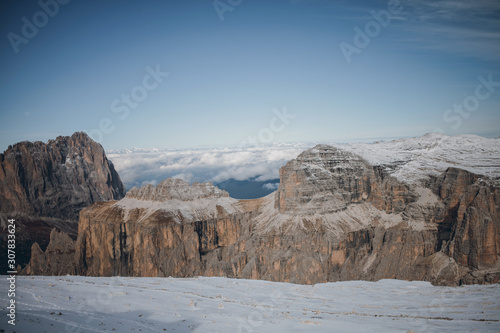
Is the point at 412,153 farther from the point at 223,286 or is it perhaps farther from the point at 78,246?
the point at 78,246

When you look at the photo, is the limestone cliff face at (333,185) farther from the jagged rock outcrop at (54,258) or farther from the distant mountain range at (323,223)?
the jagged rock outcrop at (54,258)

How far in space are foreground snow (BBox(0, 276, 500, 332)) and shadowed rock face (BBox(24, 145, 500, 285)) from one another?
38928mm

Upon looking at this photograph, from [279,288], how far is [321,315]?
16.1 meters

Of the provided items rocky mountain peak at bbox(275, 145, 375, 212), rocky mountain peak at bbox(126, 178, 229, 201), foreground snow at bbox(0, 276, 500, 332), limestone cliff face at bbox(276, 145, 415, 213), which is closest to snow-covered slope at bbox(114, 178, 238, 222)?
rocky mountain peak at bbox(126, 178, 229, 201)

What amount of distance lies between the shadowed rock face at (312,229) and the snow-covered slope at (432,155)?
516 centimetres

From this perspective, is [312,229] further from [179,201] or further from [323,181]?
[179,201]

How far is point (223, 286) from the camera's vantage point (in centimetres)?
4128

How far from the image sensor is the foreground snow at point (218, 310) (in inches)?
864

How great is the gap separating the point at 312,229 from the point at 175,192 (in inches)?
2374

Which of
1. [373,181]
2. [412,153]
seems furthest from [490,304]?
[412,153]

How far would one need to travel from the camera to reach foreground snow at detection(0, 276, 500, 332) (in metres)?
22.0

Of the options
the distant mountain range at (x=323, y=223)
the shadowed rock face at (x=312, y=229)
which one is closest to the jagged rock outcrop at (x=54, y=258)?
the distant mountain range at (x=323, y=223)

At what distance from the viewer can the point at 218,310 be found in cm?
2806

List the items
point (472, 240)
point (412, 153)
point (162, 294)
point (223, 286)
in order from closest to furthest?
point (162, 294) → point (223, 286) → point (472, 240) → point (412, 153)
